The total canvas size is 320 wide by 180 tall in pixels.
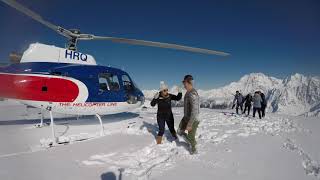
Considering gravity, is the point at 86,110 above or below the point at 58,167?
above

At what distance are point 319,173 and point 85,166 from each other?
4742 millimetres

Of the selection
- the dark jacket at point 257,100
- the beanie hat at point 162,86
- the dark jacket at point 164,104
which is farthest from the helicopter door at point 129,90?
the dark jacket at point 257,100

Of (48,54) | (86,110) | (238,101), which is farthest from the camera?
(238,101)

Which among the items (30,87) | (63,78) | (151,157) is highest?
(63,78)

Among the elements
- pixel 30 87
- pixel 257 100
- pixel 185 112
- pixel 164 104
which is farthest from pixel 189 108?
pixel 257 100

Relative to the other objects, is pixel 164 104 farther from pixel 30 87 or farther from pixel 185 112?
pixel 30 87

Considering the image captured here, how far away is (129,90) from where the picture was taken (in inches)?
455

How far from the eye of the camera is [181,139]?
320 inches

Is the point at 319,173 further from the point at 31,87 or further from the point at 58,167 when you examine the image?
the point at 31,87

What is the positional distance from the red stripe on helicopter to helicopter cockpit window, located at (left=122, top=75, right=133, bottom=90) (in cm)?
321

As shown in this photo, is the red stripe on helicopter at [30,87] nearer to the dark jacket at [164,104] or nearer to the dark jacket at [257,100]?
the dark jacket at [164,104]

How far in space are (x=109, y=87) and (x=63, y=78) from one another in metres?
2.17

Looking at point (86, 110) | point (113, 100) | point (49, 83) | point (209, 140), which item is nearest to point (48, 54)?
point (49, 83)

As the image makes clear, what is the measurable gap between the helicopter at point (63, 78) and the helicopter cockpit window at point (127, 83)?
621 millimetres
